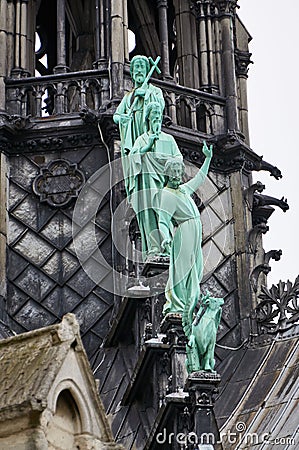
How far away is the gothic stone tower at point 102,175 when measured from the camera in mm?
29438

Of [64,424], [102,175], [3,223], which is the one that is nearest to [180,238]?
[102,175]

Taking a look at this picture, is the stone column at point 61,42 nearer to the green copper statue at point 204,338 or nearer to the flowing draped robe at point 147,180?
the flowing draped robe at point 147,180

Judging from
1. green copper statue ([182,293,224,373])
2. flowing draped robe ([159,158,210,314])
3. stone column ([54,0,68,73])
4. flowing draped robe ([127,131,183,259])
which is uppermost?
stone column ([54,0,68,73])

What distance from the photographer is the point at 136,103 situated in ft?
94.7

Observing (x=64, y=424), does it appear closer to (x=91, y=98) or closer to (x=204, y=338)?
(x=204, y=338)

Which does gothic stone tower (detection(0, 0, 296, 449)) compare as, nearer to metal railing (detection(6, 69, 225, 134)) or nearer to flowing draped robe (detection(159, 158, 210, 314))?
metal railing (detection(6, 69, 225, 134))

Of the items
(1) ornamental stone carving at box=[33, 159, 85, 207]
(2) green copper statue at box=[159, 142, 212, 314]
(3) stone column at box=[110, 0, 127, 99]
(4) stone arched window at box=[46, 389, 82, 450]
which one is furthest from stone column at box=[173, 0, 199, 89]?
(4) stone arched window at box=[46, 389, 82, 450]

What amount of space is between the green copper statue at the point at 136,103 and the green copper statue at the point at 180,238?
2.19 m

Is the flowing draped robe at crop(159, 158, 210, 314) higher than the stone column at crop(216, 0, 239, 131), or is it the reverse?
the stone column at crop(216, 0, 239, 131)

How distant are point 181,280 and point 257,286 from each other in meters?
6.16

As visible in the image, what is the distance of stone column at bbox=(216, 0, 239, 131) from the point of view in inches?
1268

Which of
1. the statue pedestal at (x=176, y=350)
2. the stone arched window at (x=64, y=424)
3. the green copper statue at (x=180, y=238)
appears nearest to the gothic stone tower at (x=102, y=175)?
the green copper statue at (x=180, y=238)

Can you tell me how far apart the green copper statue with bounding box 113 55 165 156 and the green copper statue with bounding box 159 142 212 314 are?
2185mm

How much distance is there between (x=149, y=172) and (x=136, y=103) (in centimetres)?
190
